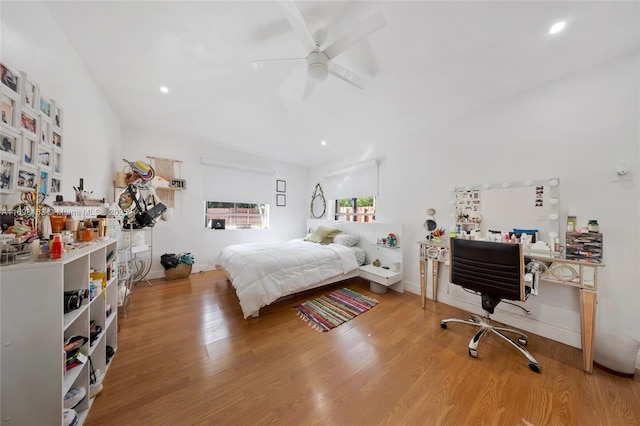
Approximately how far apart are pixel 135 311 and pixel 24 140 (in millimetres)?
2045

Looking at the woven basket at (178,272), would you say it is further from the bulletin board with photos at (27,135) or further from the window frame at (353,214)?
the window frame at (353,214)

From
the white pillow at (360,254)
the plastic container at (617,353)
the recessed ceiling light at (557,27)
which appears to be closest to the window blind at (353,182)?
the white pillow at (360,254)

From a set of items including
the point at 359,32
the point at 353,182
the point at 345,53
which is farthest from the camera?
the point at 353,182

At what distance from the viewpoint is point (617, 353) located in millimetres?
1591

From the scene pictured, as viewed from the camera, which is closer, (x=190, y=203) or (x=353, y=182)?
(x=190, y=203)

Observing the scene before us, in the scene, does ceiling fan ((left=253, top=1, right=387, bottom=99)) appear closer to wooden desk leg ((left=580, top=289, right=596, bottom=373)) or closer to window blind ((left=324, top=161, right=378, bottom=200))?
window blind ((left=324, top=161, right=378, bottom=200))

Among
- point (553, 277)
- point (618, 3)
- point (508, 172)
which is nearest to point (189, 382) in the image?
point (553, 277)

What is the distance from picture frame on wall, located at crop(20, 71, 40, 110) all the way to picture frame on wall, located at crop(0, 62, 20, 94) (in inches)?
1.2

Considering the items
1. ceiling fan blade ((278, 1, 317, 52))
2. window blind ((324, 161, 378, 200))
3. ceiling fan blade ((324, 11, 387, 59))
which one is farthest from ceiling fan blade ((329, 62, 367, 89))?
window blind ((324, 161, 378, 200))

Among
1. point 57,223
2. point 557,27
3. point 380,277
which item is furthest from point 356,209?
point 57,223

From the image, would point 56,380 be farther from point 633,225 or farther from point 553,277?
point 633,225

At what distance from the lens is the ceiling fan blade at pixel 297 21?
134 centimetres

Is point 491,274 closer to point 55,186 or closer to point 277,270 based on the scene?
point 277,270

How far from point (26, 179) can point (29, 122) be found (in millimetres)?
348
